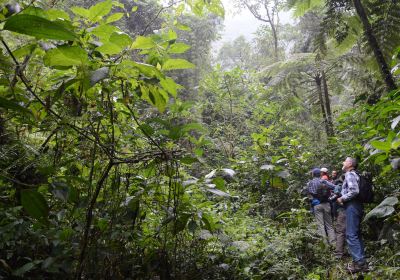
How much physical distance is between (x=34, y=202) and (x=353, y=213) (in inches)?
172

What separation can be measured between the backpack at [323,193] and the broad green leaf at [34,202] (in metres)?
5.06

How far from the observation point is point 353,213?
175 inches

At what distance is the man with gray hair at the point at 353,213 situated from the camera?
14.0ft

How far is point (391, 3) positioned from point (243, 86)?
6.14 m

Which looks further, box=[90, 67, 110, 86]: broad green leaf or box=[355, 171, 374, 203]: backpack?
box=[355, 171, 374, 203]: backpack

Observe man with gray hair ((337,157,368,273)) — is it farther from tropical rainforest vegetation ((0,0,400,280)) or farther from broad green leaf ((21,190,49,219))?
broad green leaf ((21,190,49,219))

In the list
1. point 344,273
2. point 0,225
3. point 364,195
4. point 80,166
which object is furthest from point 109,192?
point 364,195

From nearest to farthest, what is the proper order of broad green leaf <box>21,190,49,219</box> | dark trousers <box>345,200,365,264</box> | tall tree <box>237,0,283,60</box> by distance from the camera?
broad green leaf <box>21,190,49,219</box> < dark trousers <box>345,200,365,264</box> < tall tree <box>237,0,283,60</box>

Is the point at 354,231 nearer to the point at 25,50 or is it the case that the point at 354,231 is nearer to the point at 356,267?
the point at 356,267

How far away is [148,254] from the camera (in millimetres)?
2156

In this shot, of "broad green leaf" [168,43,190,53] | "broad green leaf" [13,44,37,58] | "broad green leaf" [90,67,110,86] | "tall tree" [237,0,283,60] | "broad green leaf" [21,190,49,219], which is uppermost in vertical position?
"tall tree" [237,0,283,60]

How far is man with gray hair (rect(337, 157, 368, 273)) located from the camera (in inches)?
168

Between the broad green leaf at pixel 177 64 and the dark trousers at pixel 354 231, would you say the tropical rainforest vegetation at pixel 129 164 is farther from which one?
the dark trousers at pixel 354 231

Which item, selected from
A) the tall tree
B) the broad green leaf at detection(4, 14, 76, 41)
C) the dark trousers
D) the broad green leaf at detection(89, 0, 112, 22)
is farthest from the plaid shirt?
the tall tree
